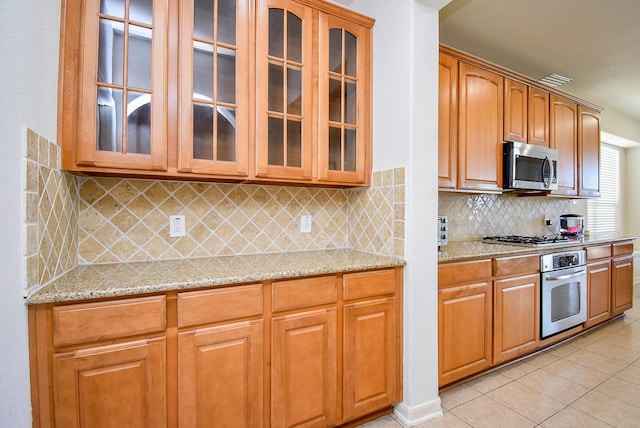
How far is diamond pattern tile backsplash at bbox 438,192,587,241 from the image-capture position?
9.15 ft

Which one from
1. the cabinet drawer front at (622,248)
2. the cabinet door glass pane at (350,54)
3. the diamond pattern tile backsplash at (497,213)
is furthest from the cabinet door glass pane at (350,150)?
the cabinet drawer front at (622,248)

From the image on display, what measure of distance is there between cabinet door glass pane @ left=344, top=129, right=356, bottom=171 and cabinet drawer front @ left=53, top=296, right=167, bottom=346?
125 centimetres

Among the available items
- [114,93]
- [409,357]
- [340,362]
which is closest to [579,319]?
[409,357]

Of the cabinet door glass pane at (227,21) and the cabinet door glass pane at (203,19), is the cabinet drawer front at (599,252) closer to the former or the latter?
the cabinet door glass pane at (227,21)

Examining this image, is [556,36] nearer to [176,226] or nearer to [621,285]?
[621,285]

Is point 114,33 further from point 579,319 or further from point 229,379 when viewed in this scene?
point 579,319

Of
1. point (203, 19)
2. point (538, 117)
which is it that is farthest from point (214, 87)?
point (538, 117)

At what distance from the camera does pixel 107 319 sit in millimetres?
1111

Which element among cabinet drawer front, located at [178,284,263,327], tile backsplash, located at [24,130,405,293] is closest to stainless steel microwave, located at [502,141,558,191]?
tile backsplash, located at [24,130,405,293]

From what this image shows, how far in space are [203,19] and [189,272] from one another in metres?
1.24

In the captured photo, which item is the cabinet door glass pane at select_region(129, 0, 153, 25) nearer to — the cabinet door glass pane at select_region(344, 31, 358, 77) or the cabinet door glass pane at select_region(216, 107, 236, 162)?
the cabinet door glass pane at select_region(216, 107, 236, 162)

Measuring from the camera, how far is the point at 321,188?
7.03 feet

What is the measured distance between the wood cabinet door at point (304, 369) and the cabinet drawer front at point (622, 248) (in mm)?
3436

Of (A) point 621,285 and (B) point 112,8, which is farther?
(A) point 621,285
